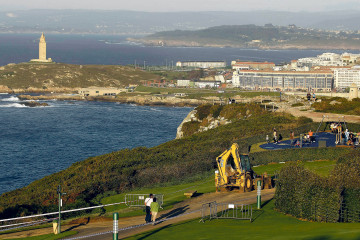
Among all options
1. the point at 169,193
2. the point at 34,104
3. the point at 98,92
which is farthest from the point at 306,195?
the point at 98,92

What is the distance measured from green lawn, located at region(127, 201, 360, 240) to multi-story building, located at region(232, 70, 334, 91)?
138708 mm

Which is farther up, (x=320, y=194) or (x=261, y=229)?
(x=320, y=194)

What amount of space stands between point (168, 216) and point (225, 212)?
222 centimetres

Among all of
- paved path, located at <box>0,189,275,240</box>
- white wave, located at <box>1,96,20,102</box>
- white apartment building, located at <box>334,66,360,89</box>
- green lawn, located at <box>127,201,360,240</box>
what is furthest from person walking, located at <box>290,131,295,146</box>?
white apartment building, located at <box>334,66,360,89</box>

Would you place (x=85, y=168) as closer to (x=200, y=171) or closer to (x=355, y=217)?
(x=200, y=171)

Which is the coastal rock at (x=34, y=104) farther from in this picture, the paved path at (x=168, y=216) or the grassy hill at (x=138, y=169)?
the paved path at (x=168, y=216)

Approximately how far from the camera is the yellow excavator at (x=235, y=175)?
92.2ft

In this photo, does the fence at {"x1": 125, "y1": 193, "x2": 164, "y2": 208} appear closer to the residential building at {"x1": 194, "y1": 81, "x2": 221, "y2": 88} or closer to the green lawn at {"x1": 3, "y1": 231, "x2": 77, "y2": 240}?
the green lawn at {"x1": 3, "y1": 231, "x2": 77, "y2": 240}

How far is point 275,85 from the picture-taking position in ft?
541

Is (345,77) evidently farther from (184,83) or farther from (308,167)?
(308,167)

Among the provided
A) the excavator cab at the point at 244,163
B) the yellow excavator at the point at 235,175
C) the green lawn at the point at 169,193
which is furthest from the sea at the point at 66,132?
the excavator cab at the point at 244,163

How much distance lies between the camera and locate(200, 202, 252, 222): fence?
23109 mm

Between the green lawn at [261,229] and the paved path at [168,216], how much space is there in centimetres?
78

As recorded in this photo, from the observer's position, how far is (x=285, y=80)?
539 ft
